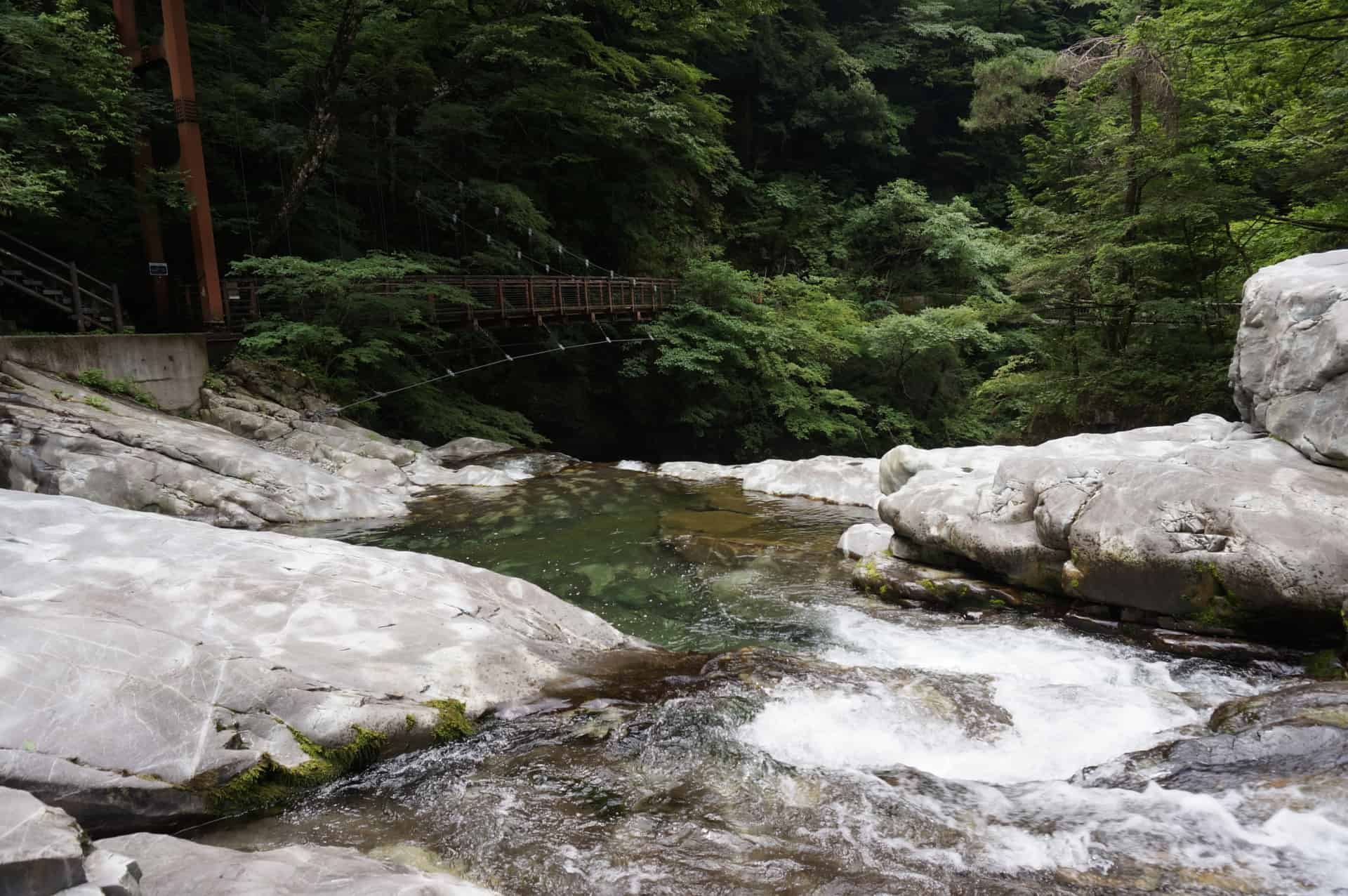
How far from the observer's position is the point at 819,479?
435 inches

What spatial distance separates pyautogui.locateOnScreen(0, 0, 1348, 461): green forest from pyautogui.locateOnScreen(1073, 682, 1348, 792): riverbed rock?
7832mm

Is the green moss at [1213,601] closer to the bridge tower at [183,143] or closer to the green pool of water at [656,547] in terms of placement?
the green pool of water at [656,547]

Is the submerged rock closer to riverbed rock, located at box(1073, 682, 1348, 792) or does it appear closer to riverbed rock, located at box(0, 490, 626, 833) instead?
riverbed rock, located at box(0, 490, 626, 833)

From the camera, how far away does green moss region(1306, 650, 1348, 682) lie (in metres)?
4.31

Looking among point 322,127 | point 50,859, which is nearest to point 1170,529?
point 50,859

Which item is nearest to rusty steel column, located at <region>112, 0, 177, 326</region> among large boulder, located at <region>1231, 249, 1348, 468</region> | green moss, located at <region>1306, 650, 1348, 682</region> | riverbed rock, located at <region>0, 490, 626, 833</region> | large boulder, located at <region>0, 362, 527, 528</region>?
large boulder, located at <region>0, 362, 527, 528</region>

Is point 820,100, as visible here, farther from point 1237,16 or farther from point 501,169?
point 1237,16

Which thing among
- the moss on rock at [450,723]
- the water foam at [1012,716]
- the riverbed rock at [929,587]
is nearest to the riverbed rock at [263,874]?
the moss on rock at [450,723]

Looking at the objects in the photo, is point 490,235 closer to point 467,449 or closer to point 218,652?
point 467,449

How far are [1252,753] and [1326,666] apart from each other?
5.53 ft

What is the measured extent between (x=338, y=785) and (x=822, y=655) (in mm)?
3254

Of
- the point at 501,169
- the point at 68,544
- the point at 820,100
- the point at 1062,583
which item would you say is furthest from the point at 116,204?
the point at 820,100

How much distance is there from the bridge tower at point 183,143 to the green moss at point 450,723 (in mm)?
10532

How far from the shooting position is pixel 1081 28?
82.9 ft
